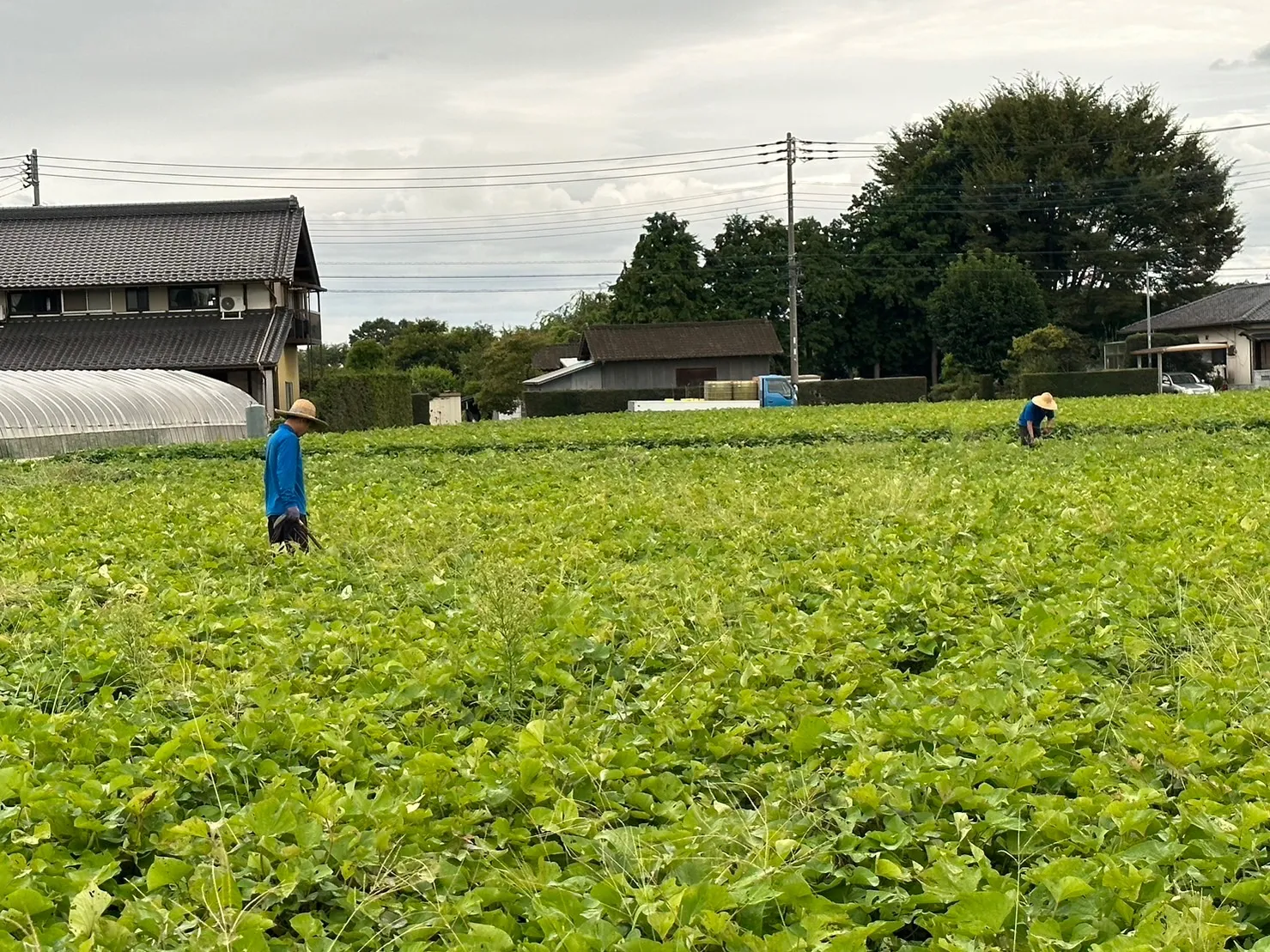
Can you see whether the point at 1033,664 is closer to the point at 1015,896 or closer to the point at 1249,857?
the point at 1249,857

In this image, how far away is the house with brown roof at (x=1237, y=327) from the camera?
48.2 metres

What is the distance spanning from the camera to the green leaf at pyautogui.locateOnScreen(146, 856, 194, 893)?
3305 mm

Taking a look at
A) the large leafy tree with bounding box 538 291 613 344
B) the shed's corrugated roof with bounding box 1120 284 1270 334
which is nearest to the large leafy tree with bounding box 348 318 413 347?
the large leafy tree with bounding box 538 291 613 344

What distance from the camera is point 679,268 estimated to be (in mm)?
59188

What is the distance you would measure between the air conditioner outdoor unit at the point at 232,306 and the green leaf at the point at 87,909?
40.0m

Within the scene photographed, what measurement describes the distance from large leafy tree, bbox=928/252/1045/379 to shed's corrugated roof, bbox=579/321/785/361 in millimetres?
7323

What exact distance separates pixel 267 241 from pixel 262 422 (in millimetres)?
12521

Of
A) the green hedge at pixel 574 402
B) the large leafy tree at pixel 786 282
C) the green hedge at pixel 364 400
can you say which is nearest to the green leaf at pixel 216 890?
the green hedge at pixel 364 400

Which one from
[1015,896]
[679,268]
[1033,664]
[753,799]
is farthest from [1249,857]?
[679,268]

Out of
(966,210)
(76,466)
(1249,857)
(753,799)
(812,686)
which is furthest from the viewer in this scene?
(966,210)

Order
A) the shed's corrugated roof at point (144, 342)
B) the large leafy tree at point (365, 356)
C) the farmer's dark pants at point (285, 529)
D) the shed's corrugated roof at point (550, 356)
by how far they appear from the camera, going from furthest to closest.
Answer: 1. the shed's corrugated roof at point (550, 356)
2. the large leafy tree at point (365, 356)
3. the shed's corrugated roof at point (144, 342)
4. the farmer's dark pants at point (285, 529)

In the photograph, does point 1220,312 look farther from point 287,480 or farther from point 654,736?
point 654,736

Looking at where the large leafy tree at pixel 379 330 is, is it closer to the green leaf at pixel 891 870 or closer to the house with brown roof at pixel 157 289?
the house with brown roof at pixel 157 289

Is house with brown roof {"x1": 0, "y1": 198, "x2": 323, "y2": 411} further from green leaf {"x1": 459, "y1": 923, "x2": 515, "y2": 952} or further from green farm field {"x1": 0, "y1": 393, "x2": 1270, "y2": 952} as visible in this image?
green leaf {"x1": 459, "y1": 923, "x2": 515, "y2": 952}
